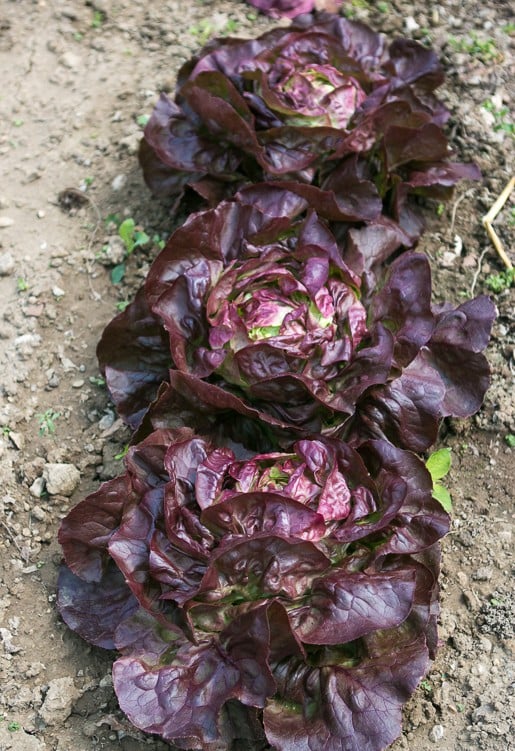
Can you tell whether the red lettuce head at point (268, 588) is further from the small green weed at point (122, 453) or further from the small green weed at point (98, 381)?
the small green weed at point (98, 381)

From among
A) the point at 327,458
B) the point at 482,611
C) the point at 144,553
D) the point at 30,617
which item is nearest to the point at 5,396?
the point at 30,617

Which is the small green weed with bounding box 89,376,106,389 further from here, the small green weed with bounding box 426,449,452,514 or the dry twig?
the dry twig

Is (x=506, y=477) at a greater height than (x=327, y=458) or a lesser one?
lesser

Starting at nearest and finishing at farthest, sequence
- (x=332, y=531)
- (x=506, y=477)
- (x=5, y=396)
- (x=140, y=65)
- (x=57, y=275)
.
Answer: (x=332, y=531) < (x=506, y=477) < (x=5, y=396) < (x=57, y=275) < (x=140, y=65)

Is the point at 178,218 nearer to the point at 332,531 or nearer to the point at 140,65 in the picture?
the point at 140,65

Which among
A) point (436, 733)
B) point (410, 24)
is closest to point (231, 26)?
point (410, 24)

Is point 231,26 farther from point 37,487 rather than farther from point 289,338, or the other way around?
point 37,487

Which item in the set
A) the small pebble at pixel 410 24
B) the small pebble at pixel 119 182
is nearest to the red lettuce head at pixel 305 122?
the small pebble at pixel 119 182

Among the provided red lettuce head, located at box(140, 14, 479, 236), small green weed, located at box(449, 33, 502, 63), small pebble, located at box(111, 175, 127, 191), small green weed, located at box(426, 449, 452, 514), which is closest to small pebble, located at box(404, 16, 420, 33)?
small green weed, located at box(449, 33, 502, 63)
